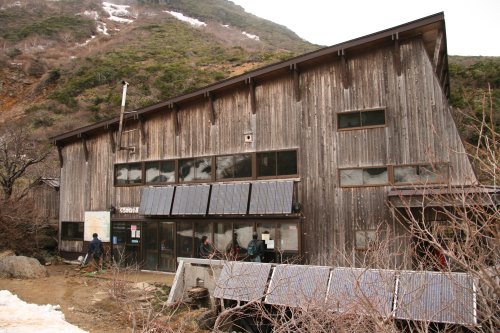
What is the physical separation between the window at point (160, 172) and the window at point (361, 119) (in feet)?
26.3

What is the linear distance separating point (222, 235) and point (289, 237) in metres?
3.06

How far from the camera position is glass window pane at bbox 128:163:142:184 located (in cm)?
2027

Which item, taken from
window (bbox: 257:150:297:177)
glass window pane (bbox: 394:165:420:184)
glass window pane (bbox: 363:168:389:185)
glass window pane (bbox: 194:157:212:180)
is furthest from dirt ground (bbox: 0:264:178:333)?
glass window pane (bbox: 394:165:420:184)

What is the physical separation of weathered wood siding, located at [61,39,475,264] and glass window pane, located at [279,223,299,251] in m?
0.36

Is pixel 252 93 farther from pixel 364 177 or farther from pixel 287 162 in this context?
pixel 364 177

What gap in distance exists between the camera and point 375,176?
1514 cm

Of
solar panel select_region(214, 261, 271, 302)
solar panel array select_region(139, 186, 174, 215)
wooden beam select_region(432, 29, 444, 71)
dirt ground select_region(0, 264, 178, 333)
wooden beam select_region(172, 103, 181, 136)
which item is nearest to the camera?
solar panel select_region(214, 261, 271, 302)

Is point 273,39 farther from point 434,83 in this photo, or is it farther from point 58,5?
point 434,83

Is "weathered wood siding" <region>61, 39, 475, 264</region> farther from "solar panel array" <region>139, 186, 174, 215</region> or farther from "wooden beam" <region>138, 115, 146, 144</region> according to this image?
"wooden beam" <region>138, 115, 146, 144</region>

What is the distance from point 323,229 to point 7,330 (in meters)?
10.3

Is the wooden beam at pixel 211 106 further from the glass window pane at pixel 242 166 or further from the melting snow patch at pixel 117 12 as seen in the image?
the melting snow patch at pixel 117 12

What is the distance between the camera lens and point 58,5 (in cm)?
9756

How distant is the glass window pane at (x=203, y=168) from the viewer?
60.4 ft

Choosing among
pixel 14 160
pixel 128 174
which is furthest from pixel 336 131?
pixel 14 160
